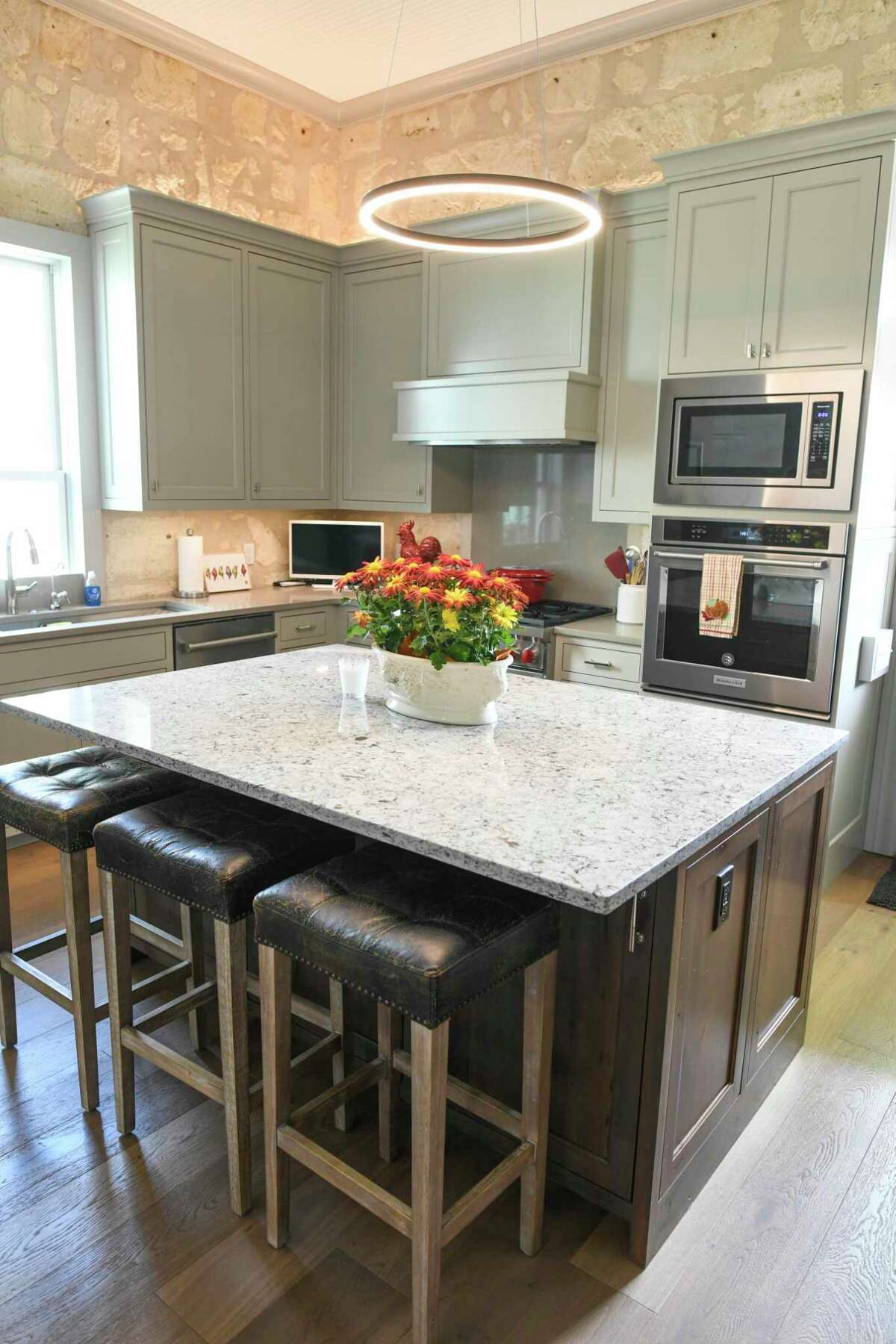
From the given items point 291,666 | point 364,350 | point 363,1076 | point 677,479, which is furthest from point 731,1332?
point 364,350

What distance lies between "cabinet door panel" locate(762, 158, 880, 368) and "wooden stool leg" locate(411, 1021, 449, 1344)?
8.76 ft

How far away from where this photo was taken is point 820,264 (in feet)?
10.4

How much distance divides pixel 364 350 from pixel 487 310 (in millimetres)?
840

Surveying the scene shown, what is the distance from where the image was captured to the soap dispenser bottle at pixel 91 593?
4.23 metres

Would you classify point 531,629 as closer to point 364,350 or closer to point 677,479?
point 677,479

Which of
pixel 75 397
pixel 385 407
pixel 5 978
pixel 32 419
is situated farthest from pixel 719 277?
pixel 5 978

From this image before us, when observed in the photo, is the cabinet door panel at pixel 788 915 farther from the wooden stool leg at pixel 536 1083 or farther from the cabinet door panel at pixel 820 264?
the cabinet door panel at pixel 820 264

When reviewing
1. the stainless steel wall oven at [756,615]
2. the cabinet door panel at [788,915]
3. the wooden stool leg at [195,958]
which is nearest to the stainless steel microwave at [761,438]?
the stainless steel wall oven at [756,615]

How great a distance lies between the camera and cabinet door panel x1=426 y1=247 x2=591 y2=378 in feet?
13.3

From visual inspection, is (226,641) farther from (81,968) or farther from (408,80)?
(408,80)

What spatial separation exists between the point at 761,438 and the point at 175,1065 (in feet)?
8.91

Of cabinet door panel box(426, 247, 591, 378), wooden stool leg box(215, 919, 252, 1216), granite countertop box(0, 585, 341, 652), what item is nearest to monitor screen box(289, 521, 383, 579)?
granite countertop box(0, 585, 341, 652)

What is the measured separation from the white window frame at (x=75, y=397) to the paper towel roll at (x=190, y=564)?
37 cm

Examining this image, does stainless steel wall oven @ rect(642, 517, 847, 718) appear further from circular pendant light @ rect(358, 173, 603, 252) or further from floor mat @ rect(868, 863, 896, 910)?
circular pendant light @ rect(358, 173, 603, 252)
